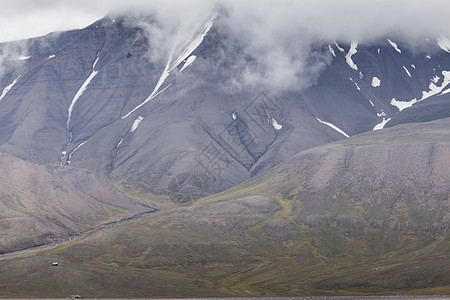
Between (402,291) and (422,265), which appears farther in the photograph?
(422,265)

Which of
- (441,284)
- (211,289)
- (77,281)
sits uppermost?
(77,281)

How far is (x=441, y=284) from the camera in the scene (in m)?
164

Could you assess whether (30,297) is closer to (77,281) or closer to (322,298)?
(77,281)

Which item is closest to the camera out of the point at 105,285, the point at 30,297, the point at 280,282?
the point at 30,297

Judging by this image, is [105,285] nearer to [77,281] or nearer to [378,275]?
[77,281]

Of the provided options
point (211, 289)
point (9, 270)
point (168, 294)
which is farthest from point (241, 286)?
point (9, 270)

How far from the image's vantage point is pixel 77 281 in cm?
17325

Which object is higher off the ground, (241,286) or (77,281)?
(77,281)

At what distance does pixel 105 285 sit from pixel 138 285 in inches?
319

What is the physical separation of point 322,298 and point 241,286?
27.3 meters

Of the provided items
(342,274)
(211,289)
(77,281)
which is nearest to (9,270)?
(77,281)

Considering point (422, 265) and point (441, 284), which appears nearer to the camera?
point (441, 284)

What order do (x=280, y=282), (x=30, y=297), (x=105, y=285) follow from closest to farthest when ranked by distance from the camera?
(x=30, y=297)
(x=105, y=285)
(x=280, y=282)

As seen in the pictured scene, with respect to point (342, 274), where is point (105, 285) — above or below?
above
